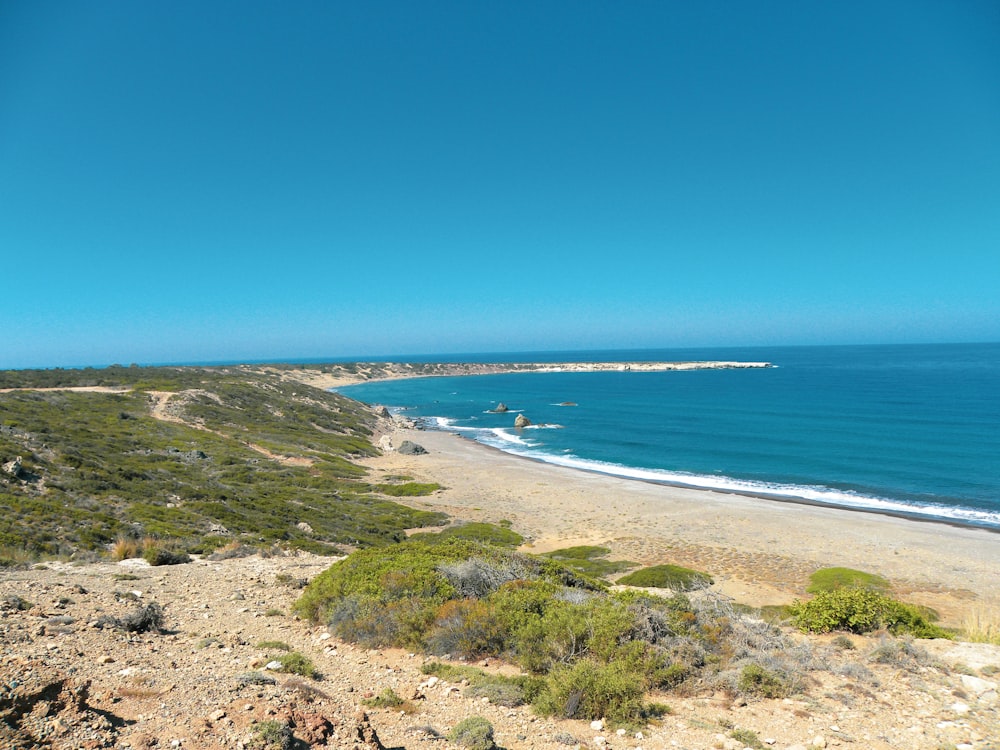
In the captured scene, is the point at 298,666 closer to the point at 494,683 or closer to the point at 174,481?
the point at 494,683

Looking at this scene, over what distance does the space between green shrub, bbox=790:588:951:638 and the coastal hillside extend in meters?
16.0

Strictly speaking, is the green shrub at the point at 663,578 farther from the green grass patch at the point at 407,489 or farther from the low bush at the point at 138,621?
the green grass patch at the point at 407,489

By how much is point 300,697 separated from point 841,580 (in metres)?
20.7

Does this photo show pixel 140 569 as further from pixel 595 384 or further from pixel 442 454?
pixel 595 384

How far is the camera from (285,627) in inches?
417

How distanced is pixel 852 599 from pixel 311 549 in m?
16.6

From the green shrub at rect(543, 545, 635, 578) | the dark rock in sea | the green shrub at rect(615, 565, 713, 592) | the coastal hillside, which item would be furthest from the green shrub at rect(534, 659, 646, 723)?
the dark rock in sea

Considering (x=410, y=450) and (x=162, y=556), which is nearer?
(x=162, y=556)

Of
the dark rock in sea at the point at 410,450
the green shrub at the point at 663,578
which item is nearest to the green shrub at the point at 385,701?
the green shrub at the point at 663,578

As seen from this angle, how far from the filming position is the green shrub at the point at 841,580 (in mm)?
19141

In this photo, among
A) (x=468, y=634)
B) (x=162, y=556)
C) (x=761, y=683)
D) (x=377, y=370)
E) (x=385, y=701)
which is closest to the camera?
(x=385, y=701)

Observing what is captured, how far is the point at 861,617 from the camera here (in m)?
11.0

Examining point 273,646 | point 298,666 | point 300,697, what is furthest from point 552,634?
point 273,646

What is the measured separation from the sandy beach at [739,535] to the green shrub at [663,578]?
4.36 ft
